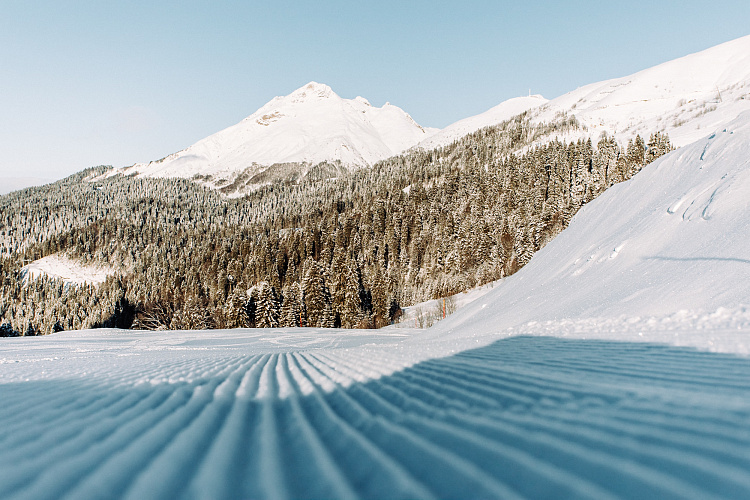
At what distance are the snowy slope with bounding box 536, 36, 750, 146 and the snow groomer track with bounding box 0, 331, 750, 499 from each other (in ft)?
211

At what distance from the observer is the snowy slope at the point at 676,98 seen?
59.0 meters

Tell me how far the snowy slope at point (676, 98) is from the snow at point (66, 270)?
158 metres

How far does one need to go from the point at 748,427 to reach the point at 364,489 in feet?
6.09

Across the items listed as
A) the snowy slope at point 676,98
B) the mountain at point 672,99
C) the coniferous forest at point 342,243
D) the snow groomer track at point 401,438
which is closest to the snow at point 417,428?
the snow groomer track at point 401,438

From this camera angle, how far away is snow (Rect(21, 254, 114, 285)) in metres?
124

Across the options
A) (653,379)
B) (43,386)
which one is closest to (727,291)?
(653,379)

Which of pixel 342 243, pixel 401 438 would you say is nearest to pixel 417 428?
pixel 401 438

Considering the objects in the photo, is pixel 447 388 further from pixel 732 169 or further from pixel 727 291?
pixel 732 169

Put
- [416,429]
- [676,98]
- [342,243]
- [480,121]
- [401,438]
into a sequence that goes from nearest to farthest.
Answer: [401,438], [416,429], [676,98], [342,243], [480,121]

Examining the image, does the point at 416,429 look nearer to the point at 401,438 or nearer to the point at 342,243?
the point at 401,438

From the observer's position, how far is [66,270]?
130 meters

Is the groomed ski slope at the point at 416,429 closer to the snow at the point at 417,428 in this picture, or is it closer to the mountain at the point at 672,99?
the snow at the point at 417,428

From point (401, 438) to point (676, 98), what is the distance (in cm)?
10639

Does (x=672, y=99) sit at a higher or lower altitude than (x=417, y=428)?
higher
